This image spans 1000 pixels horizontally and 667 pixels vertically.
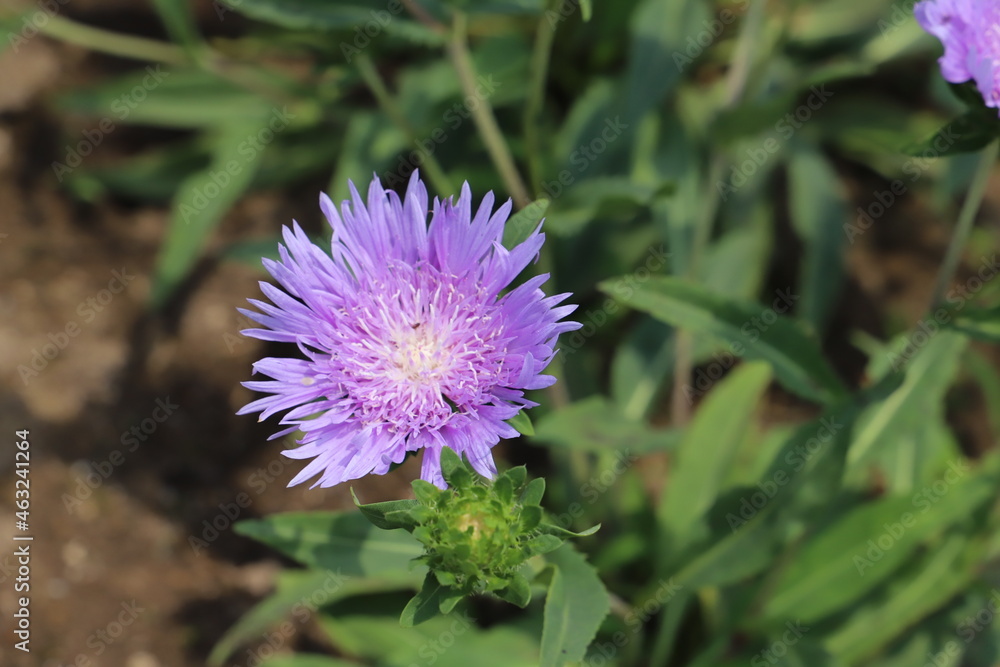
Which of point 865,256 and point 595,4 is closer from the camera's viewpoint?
point 595,4

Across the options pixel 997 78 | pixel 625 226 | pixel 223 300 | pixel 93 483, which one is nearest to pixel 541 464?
pixel 625 226

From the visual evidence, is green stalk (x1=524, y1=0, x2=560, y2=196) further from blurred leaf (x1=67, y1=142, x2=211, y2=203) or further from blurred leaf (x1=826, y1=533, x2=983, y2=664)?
blurred leaf (x1=826, y1=533, x2=983, y2=664)

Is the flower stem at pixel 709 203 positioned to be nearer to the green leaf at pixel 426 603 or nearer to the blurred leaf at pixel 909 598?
the blurred leaf at pixel 909 598

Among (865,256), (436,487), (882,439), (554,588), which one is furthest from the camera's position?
(865,256)

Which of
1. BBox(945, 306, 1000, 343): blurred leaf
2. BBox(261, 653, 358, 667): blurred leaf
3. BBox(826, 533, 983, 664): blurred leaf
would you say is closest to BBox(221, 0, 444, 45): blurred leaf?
BBox(945, 306, 1000, 343): blurred leaf

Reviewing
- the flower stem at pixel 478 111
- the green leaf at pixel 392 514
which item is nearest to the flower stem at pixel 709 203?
the flower stem at pixel 478 111

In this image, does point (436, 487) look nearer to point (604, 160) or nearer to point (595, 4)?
point (604, 160)
